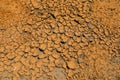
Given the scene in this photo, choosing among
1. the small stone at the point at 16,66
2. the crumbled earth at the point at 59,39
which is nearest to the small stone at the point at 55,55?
the crumbled earth at the point at 59,39

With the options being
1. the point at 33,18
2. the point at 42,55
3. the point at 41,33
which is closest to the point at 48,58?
the point at 42,55

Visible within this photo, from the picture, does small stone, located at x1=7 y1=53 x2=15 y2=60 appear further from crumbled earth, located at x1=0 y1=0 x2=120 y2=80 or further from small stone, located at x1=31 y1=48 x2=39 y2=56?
small stone, located at x1=31 y1=48 x2=39 y2=56

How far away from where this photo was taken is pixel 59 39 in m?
1.42

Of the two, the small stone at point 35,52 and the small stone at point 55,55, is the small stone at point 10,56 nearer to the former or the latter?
the small stone at point 35,52

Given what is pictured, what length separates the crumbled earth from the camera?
1.33m

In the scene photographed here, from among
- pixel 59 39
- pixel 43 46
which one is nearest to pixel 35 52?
pixel 43 46

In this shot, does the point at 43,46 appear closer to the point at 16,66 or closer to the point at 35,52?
the point at 35,52

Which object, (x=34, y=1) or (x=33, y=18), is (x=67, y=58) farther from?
(x=34, y=1)

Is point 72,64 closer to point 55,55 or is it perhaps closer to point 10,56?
point 55,55

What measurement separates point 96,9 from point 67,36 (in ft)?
0.89

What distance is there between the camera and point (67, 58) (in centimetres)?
136

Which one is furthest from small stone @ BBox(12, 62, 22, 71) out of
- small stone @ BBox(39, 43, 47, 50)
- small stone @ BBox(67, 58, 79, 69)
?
small stone @ BBox(67, 58, 79, 69)

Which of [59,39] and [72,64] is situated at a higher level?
[59,39]

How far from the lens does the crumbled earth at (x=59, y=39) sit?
1.33 metres
